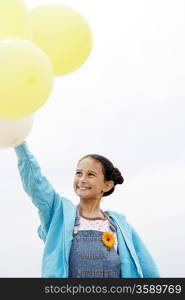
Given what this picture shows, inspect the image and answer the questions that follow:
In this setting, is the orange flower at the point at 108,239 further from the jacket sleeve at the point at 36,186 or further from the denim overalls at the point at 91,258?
the jacket sleeve at the point at 36,186

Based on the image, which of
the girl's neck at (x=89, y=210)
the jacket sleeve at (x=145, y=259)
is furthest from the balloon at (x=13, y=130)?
the jacket sleeve at (x=145, y=259)

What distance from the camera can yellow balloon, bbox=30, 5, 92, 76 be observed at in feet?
10.1

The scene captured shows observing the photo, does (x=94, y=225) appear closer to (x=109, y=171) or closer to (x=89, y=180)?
(x=89, y=180)

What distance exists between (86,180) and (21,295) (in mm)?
853

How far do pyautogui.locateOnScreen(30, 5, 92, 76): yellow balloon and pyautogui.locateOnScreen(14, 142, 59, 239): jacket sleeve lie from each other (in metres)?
0.55

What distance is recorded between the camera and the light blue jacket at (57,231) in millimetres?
3346

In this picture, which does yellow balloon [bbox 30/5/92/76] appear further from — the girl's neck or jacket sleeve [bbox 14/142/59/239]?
the girl's neck

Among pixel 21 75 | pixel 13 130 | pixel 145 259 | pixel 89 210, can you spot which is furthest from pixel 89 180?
pixel 21 75

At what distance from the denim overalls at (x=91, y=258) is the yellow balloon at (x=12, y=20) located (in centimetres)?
135

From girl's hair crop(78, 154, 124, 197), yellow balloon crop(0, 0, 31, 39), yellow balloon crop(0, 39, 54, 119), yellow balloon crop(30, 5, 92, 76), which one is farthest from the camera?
girl's hair crop(78, 154, 124, 197)

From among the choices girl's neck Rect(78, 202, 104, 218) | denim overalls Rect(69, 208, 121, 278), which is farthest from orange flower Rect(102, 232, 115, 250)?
girl's neck Rect(78, 202, 104, 218)

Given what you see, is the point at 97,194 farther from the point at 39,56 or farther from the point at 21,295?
the point at 39,56

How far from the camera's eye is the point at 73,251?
3424mm

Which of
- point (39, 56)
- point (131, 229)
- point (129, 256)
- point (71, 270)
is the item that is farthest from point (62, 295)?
point (39, 56)
